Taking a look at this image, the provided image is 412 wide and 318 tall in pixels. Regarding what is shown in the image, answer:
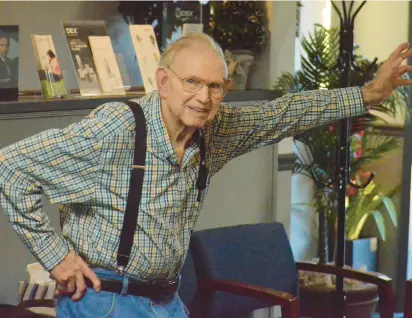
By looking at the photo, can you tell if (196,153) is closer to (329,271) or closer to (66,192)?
(66,192)

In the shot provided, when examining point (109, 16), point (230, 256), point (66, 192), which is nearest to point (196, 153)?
point (66, 192)

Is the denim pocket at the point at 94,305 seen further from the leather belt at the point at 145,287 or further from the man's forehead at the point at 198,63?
the man's forehead at the point at 198,63

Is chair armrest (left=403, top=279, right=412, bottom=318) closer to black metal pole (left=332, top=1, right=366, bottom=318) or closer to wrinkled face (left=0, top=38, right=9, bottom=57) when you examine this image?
black metal pole (left=332, top=1, right=366, bottom=318)

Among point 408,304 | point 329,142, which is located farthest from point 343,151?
point 408,304

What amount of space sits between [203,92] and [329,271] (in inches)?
56.9

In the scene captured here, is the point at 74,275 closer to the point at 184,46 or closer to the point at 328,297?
the point at 184,46

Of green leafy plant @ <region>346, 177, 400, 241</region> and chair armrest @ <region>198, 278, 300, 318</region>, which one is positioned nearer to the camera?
chair armrest @ <region>198, 278, 300, 318</region>

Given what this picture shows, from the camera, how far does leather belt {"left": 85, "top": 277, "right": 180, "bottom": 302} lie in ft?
6.92

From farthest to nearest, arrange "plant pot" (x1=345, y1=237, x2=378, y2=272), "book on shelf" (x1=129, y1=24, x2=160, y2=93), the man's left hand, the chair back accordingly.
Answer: "plant pot" (x1=345, y1=237, x2=378, y2=272) < "book on shelf" (x1=129, y1=24, x2=160, y2=93) < the chair back < the man's left hand

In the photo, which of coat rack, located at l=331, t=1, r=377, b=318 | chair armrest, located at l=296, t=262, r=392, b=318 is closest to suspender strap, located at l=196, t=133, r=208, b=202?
chair armrest, located at l=296, t=262, r=392, b=318

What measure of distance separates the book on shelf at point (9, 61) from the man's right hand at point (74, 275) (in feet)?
4.08

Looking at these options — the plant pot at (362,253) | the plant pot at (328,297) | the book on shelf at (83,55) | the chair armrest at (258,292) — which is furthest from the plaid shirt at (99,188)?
the plant pot at (362,253)

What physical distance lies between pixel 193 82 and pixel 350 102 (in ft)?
1.95

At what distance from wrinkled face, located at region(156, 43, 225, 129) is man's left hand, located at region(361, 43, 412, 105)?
22.5 inches
